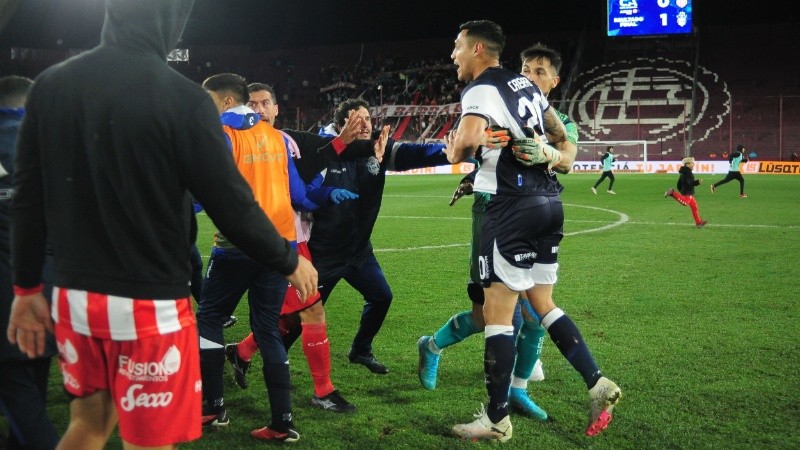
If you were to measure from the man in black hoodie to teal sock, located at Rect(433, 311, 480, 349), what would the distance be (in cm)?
281

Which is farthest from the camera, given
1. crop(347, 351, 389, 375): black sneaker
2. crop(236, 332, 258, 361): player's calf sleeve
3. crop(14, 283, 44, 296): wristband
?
crop(347, 351, 389, 375): black sneaker

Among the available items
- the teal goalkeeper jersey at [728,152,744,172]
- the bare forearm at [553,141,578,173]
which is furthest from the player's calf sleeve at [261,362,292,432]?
the teal goalkeeper jersey at [728,152,744,172]

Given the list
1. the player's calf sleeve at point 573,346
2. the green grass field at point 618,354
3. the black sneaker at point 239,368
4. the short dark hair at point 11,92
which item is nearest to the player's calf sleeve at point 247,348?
the black sneaker at point 239,368

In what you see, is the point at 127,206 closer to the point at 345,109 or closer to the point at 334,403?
the point at 334,403

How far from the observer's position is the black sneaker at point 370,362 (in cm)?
568

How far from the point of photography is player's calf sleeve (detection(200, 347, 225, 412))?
182 inches

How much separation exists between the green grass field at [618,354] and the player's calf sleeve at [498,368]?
217 mm

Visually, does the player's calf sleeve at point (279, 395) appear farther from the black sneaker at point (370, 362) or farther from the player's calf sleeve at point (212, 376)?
the black sneaker at point (370, 362)

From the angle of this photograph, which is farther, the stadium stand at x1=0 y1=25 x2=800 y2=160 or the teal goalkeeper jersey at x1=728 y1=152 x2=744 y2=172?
the stadium stand at x1=0 y1=25 x2=800 y2=160

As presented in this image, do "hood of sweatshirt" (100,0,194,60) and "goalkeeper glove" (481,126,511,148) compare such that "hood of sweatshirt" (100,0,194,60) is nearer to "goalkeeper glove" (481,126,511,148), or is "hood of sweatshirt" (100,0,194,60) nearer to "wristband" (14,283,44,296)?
"wristband" (14,283,44,296)

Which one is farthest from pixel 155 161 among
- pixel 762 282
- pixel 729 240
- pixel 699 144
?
pixel 699 144

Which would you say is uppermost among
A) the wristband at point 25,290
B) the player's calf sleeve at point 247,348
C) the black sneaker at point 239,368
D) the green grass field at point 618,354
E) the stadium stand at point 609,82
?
the stadium stand at point 609,82

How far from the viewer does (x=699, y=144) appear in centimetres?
3956

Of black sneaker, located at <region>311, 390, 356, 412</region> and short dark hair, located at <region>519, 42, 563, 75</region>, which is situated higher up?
short dark hair, located at <region>519, 42, 563, 75</region>
